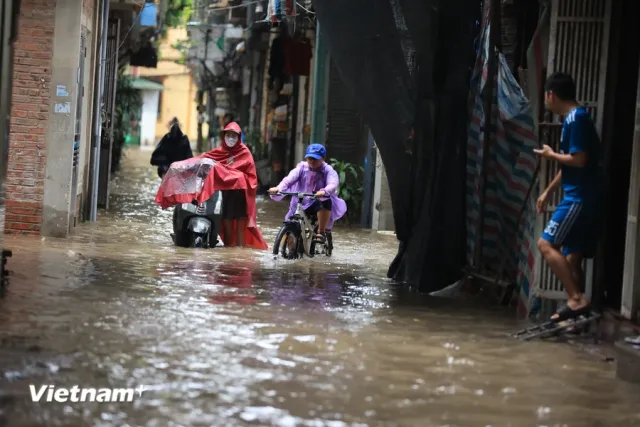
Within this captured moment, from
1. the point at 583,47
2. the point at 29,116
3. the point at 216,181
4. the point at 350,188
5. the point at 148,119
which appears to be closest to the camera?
the point at 583,47

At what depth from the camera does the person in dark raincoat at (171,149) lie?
18.5 meters

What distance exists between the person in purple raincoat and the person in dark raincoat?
5.07 meters

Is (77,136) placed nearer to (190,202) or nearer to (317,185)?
(190,202)

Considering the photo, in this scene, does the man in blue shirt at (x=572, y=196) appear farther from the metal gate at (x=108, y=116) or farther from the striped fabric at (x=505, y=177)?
the metal gate at (x=108, y=116)

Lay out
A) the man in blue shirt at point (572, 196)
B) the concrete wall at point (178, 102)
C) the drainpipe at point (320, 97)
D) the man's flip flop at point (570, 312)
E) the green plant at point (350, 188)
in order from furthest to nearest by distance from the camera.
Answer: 1. the concrete wall at point (178, 102)
2. the drainpipe at point (320, 97)
3. the green plant at point (350, 188)
4. the man's flip flop at point (570, 312)
5. the man in blue shirt at point (572, 196)

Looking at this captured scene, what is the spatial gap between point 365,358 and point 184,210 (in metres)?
7.32

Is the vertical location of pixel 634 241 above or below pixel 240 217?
above

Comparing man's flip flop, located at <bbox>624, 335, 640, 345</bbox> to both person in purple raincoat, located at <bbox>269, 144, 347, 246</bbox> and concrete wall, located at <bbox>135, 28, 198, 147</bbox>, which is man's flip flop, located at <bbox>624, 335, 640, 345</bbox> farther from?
concrete wall, located at <bbox>135, 28, 198, 147</bbox>

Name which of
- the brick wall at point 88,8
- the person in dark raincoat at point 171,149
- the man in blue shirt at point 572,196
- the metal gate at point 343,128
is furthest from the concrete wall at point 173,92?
the man in blue shirt at point 572,196

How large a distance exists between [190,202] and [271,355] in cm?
722

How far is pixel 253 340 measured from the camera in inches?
293

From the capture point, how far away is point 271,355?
693cm

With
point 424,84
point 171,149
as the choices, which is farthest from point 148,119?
point 424,84

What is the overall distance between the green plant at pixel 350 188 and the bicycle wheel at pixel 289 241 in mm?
6749
